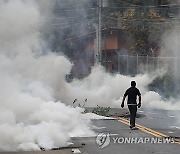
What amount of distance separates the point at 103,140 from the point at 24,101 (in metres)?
2.17

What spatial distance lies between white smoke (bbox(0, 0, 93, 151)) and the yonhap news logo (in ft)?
1.29

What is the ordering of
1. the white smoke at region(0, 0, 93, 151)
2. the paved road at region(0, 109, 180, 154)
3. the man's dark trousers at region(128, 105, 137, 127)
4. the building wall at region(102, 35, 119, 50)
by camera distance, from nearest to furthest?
the paved road at region(0, 109, 180, 154), the white smoke at region(0, 0, 93, 151), the man's dark trousers at region(128, 105, 137, 127), the building wall at region(102, 35, 119, 50)

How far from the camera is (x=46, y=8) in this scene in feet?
55.4

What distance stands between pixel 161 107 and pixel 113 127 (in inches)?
459

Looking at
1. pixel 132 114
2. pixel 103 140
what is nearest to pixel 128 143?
pixel 103 140

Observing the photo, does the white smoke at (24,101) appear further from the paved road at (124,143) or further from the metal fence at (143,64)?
the metal fence at (143,64)

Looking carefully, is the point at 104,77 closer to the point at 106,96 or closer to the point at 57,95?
the point at 106,96

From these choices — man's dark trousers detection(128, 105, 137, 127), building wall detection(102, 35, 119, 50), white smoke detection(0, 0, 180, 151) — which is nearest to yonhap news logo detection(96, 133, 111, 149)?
white smoke detection(0, 0, 180, 151)

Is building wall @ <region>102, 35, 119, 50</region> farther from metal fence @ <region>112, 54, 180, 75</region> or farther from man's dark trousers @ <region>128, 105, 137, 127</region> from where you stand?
man's dark trousers @ <region>128, 105, 137, 127</region>

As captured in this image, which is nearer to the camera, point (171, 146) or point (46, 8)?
point (171, 146)

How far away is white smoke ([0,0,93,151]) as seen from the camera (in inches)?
426

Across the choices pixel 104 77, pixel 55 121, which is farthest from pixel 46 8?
pixel 104 77

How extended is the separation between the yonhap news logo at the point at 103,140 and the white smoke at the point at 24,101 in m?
0.39

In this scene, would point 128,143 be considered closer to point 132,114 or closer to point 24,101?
point 24,101
